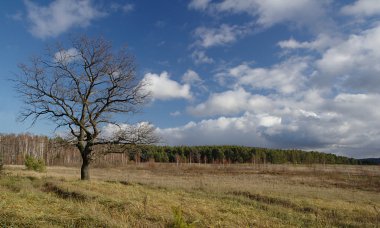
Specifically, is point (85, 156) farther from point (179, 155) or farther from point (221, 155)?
point (221, 155)

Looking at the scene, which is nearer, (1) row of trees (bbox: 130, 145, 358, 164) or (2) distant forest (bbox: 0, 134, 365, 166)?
(2) distant forest (bbox: 0, 134, 365, 166)

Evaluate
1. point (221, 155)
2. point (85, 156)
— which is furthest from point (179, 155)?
point (85, 156)

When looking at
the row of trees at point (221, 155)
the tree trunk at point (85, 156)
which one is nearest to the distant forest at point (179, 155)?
the row of trees at point (221, 155)

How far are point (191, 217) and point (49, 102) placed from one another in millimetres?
18517

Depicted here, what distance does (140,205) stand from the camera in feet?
38.0

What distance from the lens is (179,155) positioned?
14375cm

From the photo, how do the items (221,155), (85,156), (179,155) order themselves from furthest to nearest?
(221,155) < (179,155) < (85,156)

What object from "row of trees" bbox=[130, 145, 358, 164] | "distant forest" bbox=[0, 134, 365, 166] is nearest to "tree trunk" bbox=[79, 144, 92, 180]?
"distant forest" bbox=[0, 134, 365, 166]

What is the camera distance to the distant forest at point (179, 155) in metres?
98.8

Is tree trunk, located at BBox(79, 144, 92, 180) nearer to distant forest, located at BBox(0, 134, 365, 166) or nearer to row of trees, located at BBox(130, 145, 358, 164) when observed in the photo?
distant forest, located at BBox(0, 134, 365, 166)

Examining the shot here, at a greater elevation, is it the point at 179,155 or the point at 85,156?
the point at 85,156

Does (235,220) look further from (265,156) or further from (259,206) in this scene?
(265,156)

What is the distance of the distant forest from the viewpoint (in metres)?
98.8

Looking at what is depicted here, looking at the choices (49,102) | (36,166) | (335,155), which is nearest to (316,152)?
(335,155)
